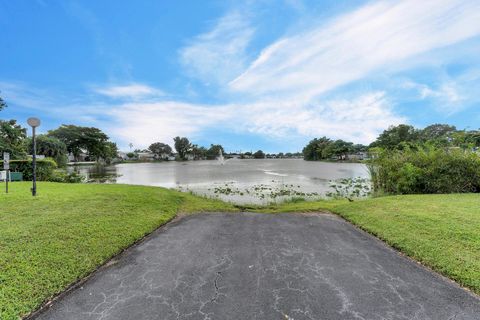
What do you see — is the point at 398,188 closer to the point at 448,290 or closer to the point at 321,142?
the point at 448,290

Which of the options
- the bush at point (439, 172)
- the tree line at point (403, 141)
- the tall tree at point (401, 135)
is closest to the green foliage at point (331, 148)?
the tree line at point (403, 141)

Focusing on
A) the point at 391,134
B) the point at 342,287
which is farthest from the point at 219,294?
the point at 391,134

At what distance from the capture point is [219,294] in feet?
9.26

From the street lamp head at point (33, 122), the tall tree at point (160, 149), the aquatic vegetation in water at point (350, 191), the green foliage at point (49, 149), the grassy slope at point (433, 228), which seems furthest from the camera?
the tall tree at point (160, 149)

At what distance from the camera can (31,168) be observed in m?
13.9

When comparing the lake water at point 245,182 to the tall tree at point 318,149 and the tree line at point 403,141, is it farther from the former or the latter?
the tall tree at point 318,149

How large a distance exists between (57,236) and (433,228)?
751 centimetres

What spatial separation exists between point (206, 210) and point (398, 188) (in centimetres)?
826

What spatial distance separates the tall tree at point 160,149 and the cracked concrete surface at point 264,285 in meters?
106

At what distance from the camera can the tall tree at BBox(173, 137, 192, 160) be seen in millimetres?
96125

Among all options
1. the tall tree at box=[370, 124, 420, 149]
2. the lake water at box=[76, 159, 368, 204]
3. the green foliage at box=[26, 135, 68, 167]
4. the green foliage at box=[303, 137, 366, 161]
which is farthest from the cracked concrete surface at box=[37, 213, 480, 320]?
the green foliage at box=[303, 137, 366, 161]

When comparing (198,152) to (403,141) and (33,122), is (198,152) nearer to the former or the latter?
(403,141)

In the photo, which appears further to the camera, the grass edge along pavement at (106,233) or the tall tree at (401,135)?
the tall tree at (401,135)

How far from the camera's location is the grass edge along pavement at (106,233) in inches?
120
